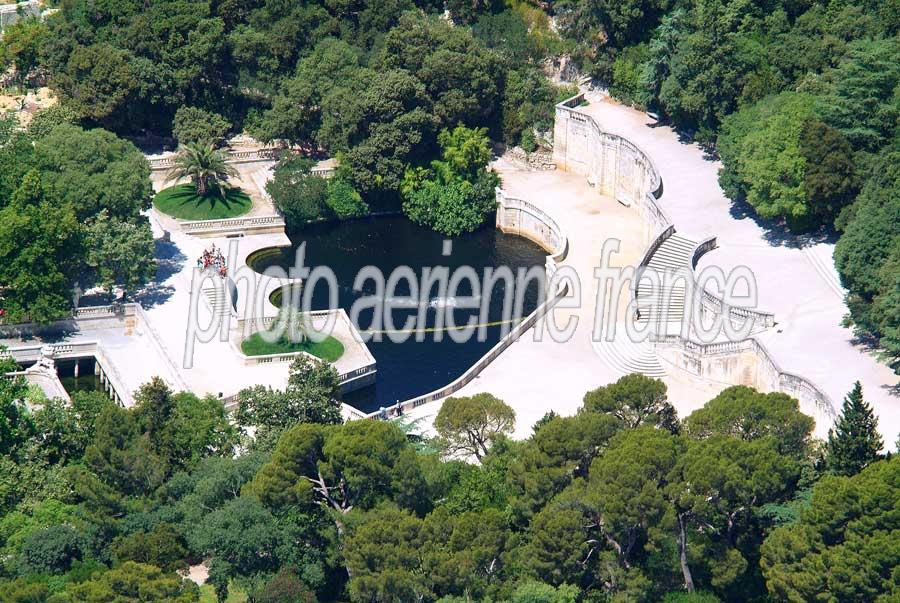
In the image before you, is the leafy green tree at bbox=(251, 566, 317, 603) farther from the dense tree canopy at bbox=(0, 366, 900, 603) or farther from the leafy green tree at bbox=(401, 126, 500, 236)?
the leafy green tree at bbox=(401, 126, 500, 236)

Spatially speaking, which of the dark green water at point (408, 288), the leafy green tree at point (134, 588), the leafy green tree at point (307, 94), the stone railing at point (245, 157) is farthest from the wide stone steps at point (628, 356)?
the stone railing at point (245, 157)

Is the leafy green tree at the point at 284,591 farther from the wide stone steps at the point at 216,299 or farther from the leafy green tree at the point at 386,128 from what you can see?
the leafy green tree at the point at 386,128

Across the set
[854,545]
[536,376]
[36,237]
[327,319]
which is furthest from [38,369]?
[854,545]

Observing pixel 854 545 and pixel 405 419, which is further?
pixel 405 419

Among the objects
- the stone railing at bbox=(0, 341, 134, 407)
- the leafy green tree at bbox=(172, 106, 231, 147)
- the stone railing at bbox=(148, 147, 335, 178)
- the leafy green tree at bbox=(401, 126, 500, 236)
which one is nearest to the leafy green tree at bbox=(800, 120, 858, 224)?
the leafy green tree at bbox=(401, 126, 500, 236)

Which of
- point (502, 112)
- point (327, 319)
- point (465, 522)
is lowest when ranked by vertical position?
point (465, 522)

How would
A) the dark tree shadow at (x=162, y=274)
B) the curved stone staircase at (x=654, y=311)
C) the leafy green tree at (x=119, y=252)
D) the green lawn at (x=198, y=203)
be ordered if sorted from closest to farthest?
the curved stone staircase at (x=654, y=311), the leafy green tree at (x=119, y=252), the dark tree shadow at (x=162, y=274), the green lawn at (x=198, y=203)

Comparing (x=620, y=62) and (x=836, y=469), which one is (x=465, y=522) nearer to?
(x=836, y=469)
